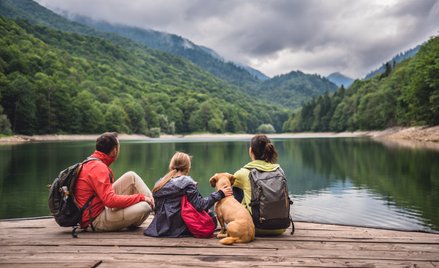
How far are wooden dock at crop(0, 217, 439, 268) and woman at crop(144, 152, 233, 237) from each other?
228mm

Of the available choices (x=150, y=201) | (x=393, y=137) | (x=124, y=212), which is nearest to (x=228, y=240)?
(x=150, y=201)

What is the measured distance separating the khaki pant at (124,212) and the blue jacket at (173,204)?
0.36 m

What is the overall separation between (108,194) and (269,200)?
2523 mm

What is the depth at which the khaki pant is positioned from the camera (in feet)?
19.4

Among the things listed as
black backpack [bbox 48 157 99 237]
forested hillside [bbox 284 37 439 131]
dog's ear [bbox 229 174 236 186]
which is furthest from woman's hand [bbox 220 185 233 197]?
forested hillside [bbox 284 37 439 131]

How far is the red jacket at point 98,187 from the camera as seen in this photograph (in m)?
5.45

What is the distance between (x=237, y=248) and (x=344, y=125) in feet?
400

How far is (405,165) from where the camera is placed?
88.0 ft

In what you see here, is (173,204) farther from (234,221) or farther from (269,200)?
(269,200)

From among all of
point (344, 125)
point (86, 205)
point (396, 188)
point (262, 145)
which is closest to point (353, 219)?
point (396, 188)

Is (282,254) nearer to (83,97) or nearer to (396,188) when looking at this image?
(396,188)

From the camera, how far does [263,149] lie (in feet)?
19.1

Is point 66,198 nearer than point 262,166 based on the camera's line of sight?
Yes

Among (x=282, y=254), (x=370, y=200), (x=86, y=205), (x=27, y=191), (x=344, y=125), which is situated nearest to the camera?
(x=282, y=254)
